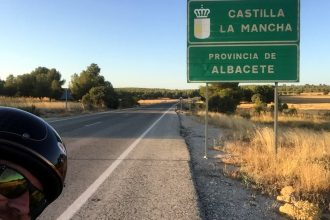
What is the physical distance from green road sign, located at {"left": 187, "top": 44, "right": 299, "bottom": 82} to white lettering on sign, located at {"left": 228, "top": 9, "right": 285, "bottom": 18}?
0.79 metres

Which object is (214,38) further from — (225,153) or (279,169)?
(279,169)

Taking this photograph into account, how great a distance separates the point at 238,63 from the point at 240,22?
3.59 ft

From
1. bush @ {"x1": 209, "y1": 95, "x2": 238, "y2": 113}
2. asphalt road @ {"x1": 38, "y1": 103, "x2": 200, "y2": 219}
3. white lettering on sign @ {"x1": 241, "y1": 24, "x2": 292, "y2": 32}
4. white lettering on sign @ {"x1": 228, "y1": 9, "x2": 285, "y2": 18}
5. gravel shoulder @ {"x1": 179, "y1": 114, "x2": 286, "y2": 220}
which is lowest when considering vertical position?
bush @ {"x1": 209, "y1": 95, "x2": 238, "y2": 113}

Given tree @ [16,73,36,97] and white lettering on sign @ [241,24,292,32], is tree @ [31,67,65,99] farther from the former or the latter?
white lettering on sign @ [241,24,292,32]

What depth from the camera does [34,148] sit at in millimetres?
2225

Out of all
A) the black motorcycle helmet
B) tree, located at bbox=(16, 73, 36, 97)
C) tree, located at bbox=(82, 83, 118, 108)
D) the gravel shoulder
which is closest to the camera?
the black motorcycle helmet

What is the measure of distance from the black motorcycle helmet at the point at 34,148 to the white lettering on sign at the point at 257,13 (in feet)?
35.8

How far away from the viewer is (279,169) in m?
9.76

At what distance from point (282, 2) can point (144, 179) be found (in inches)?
259

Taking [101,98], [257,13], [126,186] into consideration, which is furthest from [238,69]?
[101,98]

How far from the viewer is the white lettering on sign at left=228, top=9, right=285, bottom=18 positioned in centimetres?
1264

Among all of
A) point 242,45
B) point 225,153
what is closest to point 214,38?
point 242,45

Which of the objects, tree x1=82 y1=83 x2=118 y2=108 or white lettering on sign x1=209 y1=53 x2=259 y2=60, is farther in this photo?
tree x1=82 y1=83 x2=118 y2=108

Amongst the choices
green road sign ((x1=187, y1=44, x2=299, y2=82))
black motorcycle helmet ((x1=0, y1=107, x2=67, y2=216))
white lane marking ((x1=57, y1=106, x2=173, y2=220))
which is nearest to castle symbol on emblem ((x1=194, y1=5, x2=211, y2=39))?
green road sign ((x1=187, y1=44, x2=299, y2=82))
